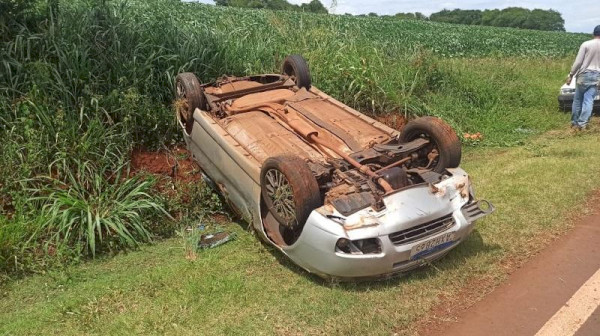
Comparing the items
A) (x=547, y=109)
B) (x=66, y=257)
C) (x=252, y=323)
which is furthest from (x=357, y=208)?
(x=547, y=109)

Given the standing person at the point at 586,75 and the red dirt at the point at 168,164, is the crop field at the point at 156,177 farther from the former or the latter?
the standing person at the point at 586,75

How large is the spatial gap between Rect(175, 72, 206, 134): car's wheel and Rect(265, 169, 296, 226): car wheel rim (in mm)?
2024

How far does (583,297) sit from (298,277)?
6.60 feet

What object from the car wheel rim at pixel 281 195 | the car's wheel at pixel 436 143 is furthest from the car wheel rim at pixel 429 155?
the car wheel rim at pixel 281 195

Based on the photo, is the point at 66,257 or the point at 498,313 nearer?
the point at 498,313

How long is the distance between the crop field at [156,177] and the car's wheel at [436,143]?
2.35 feet

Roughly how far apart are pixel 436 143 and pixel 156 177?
3062 millimetres

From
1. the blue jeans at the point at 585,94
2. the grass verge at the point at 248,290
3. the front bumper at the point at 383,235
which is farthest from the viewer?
the blue jeans at the point at 585,94

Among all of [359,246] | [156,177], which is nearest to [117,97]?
[156,177]

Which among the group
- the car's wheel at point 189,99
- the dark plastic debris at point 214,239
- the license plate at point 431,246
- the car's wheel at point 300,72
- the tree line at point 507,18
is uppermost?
the tree line at point 507,18

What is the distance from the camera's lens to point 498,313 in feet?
11.1

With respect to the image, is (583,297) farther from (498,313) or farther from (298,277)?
(298,277)

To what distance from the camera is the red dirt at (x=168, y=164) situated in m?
5.93

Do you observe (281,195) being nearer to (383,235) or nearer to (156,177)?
(383,235)
